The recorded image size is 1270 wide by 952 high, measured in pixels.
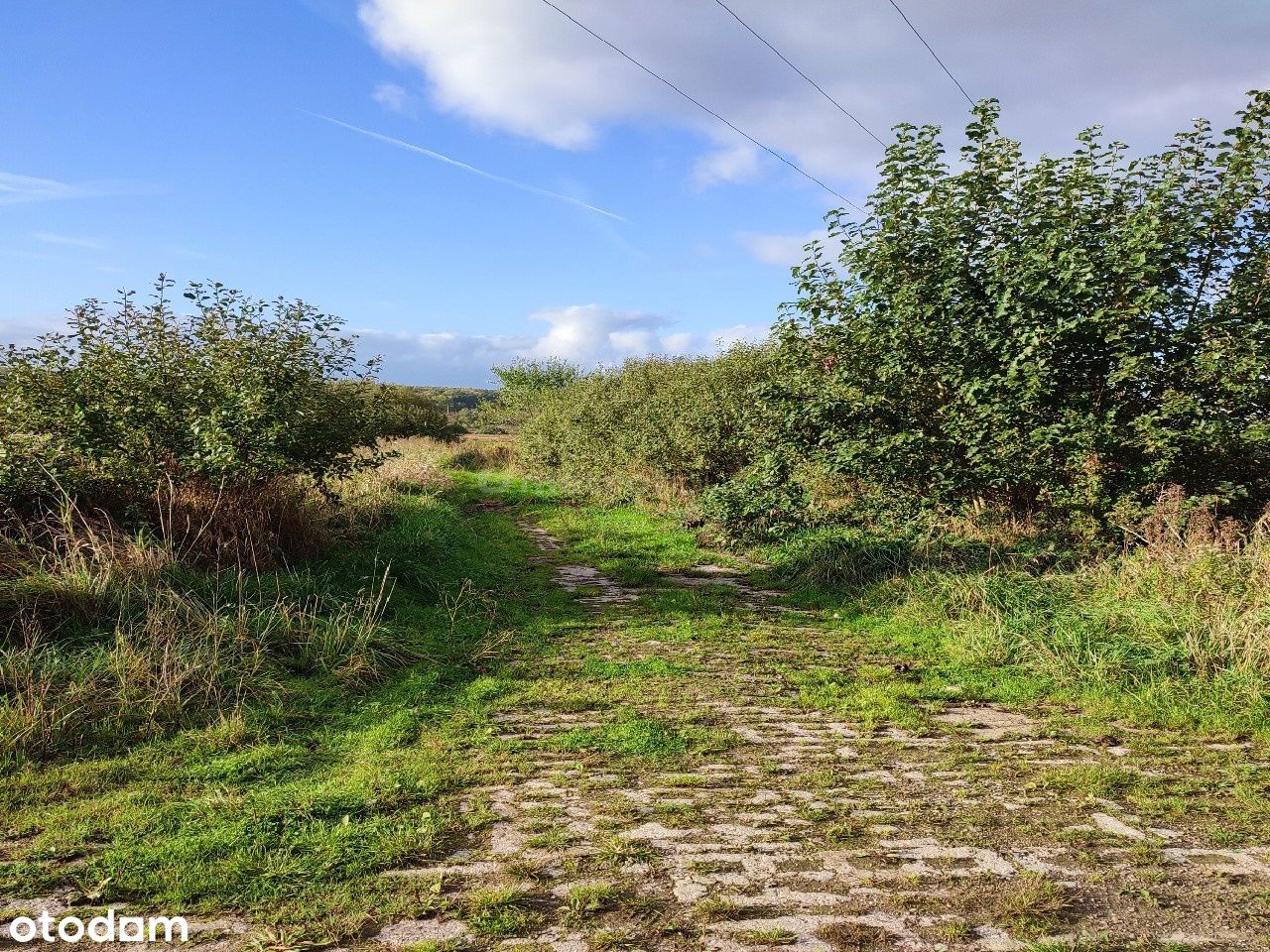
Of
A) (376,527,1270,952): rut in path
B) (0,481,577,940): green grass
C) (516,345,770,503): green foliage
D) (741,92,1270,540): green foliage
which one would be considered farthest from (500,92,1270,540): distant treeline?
(0,481,577,940): green grass

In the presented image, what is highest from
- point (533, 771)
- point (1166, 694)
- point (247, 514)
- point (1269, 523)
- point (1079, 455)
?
point (1079, 455)

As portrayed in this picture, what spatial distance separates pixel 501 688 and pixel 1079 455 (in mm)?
6897

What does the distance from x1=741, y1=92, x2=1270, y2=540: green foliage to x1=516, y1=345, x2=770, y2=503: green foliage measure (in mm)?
2435

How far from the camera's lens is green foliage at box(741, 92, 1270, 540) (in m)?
8.34

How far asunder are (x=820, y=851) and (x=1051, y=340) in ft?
23.3

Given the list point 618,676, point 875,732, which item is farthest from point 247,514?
point 875,732

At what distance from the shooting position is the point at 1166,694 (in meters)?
5.66

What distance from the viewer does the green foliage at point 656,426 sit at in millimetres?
16562

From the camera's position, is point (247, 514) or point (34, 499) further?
point (247, 514)

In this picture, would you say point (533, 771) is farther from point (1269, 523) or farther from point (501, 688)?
point (1269, 523)

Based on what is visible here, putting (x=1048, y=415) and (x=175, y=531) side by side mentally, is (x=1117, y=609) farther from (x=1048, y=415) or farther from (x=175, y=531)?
(x=175, y=531)

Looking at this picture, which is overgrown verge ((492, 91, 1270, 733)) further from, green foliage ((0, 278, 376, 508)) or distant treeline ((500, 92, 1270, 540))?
green foliage ((0, 278, 376, 508))

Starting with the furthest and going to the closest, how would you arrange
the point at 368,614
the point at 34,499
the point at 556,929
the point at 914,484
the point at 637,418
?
the point at 637,418 < the point at 914,484 < the point at 34,499 < the point at 368,614 < the point at 556,929

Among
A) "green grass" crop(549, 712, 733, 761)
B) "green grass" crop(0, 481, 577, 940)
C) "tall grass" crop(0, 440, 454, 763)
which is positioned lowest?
"green grass" crop(0, 481, 577, 940)
